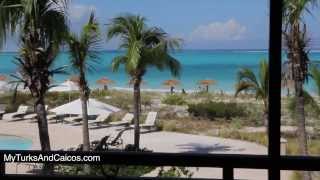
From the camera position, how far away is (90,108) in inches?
542

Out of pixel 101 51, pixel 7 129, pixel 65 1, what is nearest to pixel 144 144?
pixel 7 129

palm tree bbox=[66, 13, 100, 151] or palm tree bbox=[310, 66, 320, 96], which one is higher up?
palm tree bbox=[66, 13, 100, 151]

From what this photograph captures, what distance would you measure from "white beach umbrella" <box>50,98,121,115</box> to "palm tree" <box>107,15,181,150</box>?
391cm

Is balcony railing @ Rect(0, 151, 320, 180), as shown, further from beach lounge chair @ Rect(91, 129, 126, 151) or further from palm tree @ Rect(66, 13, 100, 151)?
palm tree @ Rect(66, 13, 100, 151)

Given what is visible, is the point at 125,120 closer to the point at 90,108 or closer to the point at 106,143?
the point at 90,108

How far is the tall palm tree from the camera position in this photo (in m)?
5.52

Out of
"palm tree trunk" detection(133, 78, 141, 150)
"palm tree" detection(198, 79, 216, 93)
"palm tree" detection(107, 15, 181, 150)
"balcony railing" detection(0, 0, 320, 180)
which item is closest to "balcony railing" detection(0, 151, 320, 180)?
"balcony railing" detection(0, 0, 320, 180)

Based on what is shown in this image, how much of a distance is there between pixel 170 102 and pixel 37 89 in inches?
357

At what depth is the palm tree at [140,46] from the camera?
8.91 m

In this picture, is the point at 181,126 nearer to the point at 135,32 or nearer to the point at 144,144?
the point at 144,144

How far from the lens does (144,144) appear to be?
14.4 meters

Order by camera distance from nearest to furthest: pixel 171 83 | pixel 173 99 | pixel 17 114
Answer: pixel 17 114 → pixel 171 83 → pixel 173 99

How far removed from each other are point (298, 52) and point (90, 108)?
7.91 metres

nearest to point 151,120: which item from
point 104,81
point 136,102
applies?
point 104,81
